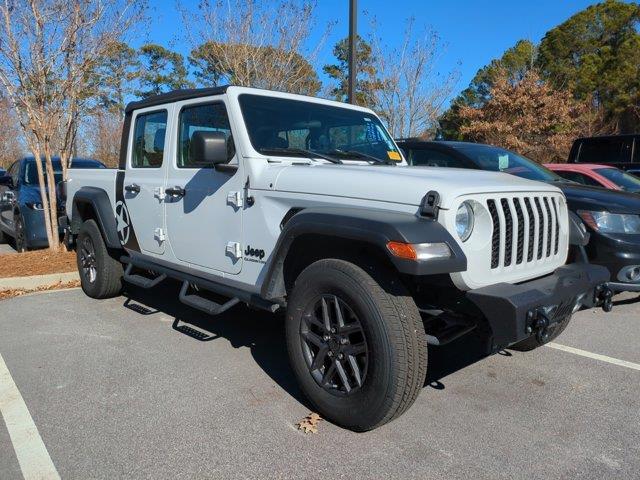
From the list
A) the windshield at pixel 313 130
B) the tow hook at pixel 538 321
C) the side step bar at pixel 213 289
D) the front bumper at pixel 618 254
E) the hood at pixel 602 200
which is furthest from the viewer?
the hood at pixel 602 200

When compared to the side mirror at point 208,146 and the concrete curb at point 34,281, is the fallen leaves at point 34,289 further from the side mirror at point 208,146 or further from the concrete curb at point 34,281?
the side mirror at point 208,146

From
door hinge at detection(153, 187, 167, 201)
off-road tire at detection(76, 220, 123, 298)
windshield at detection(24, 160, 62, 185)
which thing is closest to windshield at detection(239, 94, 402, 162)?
door hinge at detection(153, 187, 167, 201)

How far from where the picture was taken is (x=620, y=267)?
15.3ft

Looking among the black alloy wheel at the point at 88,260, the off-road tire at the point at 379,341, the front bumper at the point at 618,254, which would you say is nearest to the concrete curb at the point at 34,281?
the black alloy wheel at the point at 88,260

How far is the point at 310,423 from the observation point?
121 inches

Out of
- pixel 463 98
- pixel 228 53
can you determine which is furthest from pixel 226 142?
pixel 463 98

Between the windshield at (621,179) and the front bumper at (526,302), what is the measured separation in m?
5.25

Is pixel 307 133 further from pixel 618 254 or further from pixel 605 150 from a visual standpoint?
pixel 605 150

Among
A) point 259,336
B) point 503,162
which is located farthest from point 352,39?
point 259,336

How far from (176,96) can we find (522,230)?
2891 millimetres

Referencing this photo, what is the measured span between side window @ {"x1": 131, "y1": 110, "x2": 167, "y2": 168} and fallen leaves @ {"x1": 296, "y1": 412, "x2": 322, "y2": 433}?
8.25 ft

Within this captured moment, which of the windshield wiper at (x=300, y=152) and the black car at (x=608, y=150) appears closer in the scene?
the windshield wiper at (x=300, y=152)

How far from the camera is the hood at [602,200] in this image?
4.93 m

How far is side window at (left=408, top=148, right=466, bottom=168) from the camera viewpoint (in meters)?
6.51
